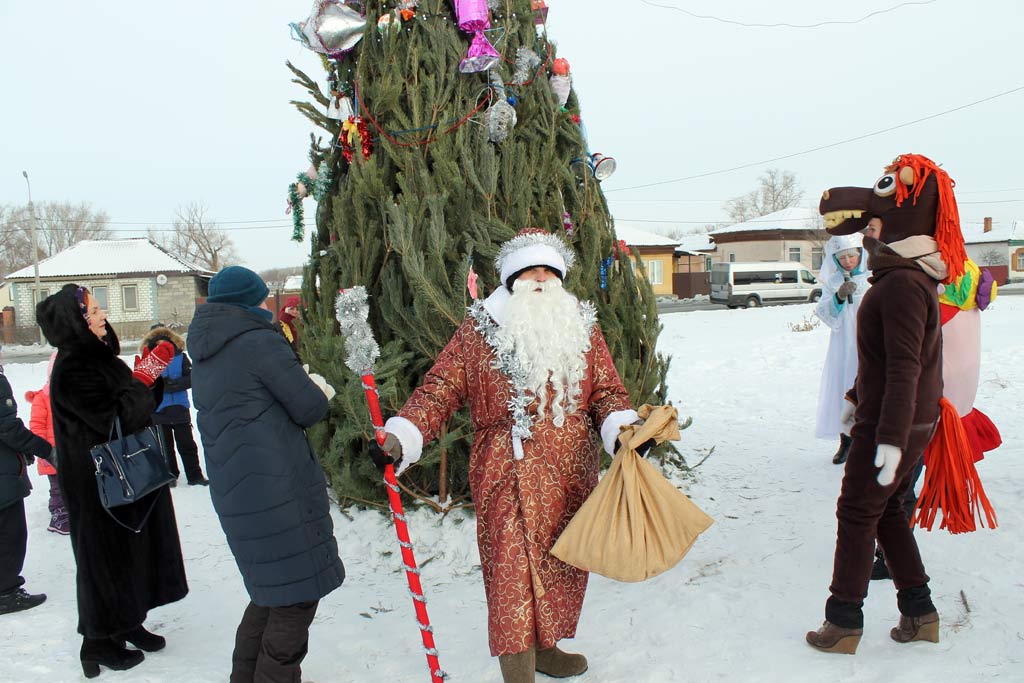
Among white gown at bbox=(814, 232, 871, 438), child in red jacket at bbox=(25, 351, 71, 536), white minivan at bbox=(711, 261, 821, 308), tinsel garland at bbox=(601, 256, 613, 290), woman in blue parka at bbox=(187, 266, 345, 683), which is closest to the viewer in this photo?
woman in blue parka at bbox=(187, 266, 345, 683)

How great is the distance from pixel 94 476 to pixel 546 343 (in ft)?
7.66

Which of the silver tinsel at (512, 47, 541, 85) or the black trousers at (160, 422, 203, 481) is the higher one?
the silver tinsel at (512, 47, 541, 85)

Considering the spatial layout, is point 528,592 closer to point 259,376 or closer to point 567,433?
point 567,433

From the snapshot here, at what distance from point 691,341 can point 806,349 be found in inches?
139

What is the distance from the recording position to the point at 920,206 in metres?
3.13

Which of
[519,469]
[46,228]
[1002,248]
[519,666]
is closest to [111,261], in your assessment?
[46,228]

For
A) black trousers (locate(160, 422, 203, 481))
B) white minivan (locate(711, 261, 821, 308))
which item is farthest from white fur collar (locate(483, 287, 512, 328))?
white minivan (locate(711, 261, 821, 308))

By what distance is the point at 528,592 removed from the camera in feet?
9.49

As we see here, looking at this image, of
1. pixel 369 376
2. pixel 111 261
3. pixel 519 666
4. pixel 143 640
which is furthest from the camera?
pixel 111 261

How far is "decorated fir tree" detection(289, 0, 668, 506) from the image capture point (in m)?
4.48

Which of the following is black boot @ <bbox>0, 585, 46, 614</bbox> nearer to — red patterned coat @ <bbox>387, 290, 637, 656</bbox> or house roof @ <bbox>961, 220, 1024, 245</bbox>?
red patterned coat @ <bbox>387, 290, 637, 656</bbox>

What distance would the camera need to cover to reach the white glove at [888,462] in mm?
2900

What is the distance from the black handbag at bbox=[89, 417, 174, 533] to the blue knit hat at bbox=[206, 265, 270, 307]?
40.1 inches

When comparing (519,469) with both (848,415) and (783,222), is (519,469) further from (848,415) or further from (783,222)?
(783,222)
